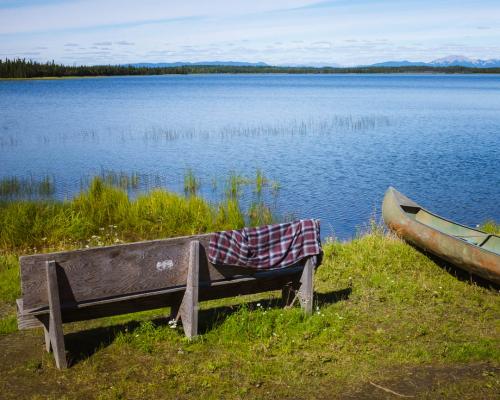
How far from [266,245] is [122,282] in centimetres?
160

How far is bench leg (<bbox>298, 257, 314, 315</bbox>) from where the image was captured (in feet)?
22.7

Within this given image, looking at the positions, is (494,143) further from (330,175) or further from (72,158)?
(72,158)

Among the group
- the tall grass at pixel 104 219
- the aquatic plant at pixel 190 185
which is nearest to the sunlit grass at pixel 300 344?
the tall grass at pixel 104 219

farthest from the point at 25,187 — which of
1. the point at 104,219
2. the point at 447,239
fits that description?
the point at 447,239

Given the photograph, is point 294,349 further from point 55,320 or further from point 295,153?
point 295,153

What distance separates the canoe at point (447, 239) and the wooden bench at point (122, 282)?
2977 millimetres

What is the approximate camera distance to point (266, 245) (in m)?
6.64

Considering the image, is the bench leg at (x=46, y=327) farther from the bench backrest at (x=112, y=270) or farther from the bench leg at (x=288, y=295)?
the bench leg at (x=288, y=295)

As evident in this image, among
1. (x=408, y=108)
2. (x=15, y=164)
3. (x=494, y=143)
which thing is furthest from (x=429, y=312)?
(x=408, y=108)

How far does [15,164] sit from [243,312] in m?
19.5

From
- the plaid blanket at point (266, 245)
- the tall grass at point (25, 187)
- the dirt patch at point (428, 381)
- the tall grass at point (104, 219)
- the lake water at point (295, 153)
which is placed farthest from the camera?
the lake water at point (295, 153)

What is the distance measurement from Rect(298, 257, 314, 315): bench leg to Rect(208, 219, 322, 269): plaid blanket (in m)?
0.19

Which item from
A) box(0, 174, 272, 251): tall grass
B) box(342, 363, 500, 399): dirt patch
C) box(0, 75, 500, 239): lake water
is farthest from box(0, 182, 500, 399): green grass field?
box(0, 75, 500, 239): lake water

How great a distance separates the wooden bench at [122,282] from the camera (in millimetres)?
5555
